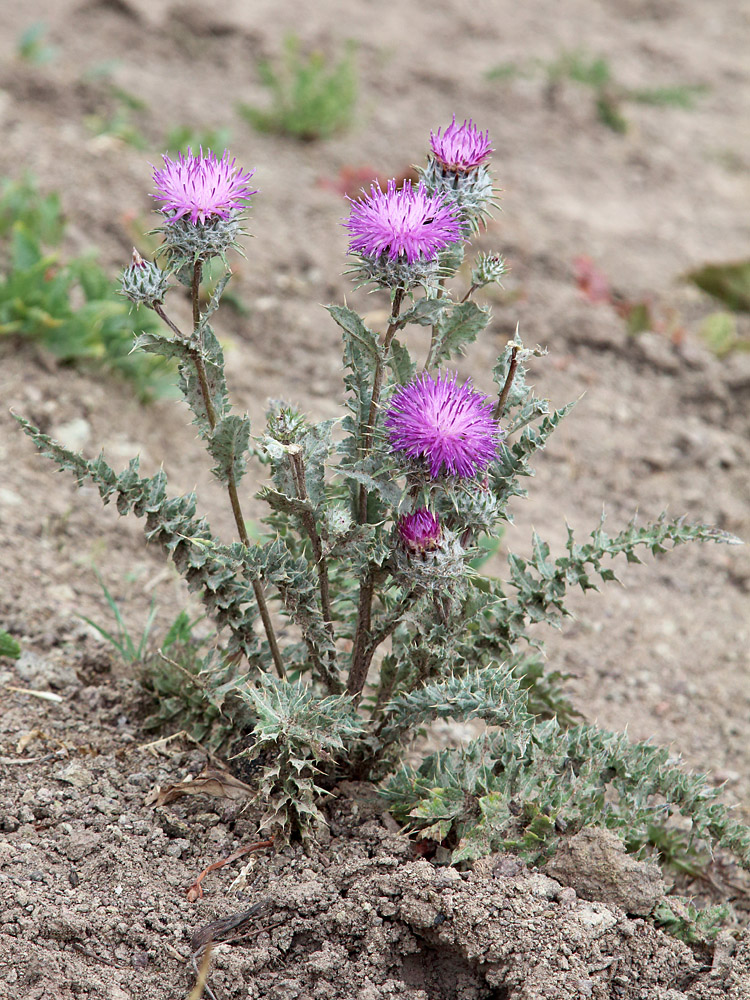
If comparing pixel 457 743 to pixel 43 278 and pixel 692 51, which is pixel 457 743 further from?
pixel 692 51

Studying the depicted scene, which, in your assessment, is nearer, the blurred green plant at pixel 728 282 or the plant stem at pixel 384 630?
the plant stem at pixel 384 630

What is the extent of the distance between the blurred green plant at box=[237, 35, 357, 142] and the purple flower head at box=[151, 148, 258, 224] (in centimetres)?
434

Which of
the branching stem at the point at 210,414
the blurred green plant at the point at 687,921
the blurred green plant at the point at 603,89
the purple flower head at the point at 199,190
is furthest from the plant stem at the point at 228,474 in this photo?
the blurred green plant at the point at 603,89

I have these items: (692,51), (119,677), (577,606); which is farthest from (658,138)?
(119,677)

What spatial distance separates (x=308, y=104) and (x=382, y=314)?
6.39 ft

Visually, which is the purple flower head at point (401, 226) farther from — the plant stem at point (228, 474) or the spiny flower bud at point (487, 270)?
the plant stem at point (228, 474)

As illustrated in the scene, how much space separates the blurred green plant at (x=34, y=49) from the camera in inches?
234

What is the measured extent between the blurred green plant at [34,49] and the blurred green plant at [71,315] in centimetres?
204

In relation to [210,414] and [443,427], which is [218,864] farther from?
[443,427]

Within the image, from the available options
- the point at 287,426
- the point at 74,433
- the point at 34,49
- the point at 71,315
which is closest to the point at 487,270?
the point at 287,426

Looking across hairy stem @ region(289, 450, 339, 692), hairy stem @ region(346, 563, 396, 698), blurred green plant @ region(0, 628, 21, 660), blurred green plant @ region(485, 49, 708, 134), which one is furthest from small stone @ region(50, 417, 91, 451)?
blurred green plant @ region(485, 49, 708, 134)

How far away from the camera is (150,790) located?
2570 mm

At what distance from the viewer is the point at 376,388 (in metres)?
2.22

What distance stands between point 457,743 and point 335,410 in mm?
1797
